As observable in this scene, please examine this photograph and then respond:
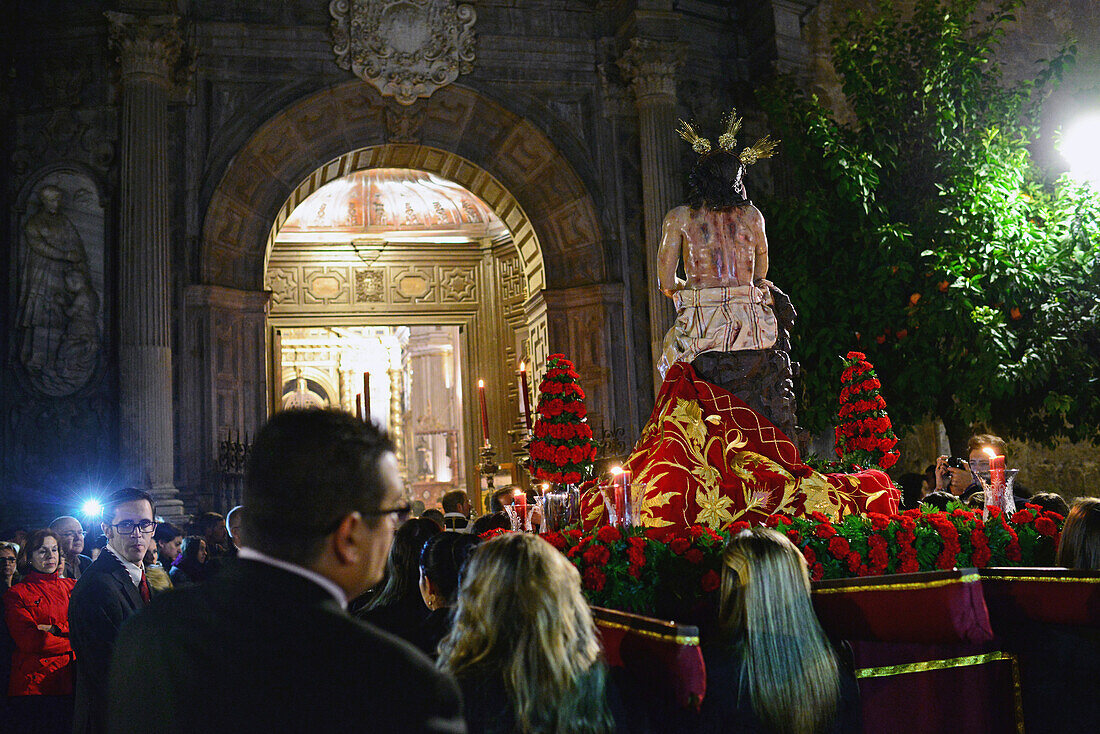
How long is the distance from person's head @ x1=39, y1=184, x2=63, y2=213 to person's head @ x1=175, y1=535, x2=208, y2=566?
5441 millimetres

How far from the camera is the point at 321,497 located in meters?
1.57

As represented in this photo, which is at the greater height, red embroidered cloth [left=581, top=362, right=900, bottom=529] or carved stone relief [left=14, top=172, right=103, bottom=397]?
carved stone relief [left=14, top=172, right=103, bottom=397]

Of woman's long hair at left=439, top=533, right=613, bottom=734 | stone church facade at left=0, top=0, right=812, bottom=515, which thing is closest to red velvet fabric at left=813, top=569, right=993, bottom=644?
woman's long hair at left=439, top=533, right=613, bottom=734

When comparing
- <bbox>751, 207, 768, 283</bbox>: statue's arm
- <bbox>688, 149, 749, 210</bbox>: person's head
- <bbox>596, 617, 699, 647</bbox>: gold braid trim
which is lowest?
<bbox>596, 617, 699, 647</bbox>: gold braid trim

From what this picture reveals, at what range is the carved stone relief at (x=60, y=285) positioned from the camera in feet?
31.9

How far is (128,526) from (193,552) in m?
1.43

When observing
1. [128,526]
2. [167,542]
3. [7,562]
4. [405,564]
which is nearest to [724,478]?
[405,564]

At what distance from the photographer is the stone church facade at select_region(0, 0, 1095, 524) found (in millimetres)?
9727

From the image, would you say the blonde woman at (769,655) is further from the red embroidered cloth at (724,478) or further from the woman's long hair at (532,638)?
the red embroidered cloth at (724,478)

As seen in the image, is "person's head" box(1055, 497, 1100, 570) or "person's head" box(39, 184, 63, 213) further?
"person's head" box(39, 184, 63, 213)

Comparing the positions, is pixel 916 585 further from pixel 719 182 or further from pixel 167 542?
pixel 167 542

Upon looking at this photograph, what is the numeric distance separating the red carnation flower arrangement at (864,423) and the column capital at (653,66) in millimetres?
5021

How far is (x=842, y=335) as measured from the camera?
10.1 m

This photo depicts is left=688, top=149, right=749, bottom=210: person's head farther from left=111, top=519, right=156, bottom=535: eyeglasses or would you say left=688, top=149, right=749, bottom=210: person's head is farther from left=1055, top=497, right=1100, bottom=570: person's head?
left=111, top=519, right=156, bottom=535: eyeglasses
